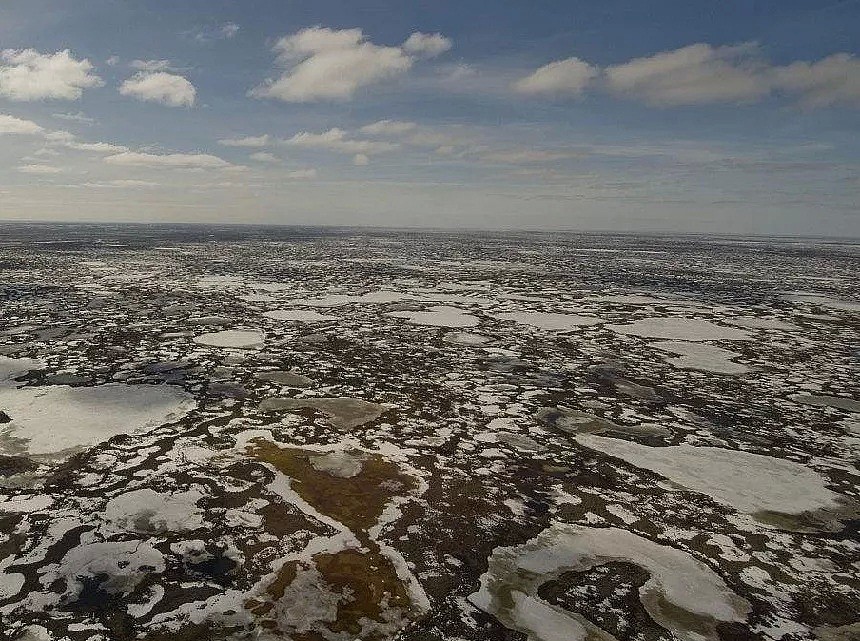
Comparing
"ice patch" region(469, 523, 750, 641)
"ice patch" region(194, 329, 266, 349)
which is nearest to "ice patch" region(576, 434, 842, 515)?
"ice patch" region(469, 523, 750, 641)

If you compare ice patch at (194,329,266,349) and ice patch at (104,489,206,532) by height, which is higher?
ice patch at (194,329,266,349)

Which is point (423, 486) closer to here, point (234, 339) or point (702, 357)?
point (234, 339)

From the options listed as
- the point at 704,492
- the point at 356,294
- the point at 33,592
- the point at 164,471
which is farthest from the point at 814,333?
the point at 33,592

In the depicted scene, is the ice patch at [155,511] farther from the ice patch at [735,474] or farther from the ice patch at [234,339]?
the ice patch at [234,339]

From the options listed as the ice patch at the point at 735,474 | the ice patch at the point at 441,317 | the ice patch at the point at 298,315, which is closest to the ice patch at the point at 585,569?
the ice patch at the point at 735,474

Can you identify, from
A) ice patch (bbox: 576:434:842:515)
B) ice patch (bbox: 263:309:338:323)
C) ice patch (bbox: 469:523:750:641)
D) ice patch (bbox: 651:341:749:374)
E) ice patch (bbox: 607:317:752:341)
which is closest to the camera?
ice patch (bbox: 469:523:750:641)

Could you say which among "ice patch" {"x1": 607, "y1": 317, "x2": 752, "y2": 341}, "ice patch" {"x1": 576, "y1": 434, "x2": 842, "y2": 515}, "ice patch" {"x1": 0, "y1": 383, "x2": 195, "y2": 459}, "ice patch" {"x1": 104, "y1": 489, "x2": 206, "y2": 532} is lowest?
"ice patch" {"x1": 576, "y1": 434, "x2": 842, "y2": 515}

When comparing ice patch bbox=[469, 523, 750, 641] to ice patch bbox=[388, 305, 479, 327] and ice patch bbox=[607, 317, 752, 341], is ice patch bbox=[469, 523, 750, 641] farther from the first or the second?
ice patch bbox=[388, 305, 479, 327]

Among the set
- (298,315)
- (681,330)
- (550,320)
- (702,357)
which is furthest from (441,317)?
(702,357)
